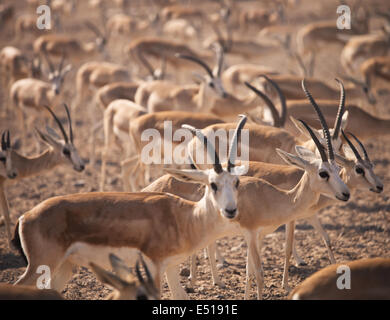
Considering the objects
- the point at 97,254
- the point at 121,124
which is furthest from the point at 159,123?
the point at 97,254

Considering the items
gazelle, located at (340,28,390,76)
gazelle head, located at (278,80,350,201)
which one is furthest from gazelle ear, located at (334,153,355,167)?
gazelle, located at (340,28,390,76)

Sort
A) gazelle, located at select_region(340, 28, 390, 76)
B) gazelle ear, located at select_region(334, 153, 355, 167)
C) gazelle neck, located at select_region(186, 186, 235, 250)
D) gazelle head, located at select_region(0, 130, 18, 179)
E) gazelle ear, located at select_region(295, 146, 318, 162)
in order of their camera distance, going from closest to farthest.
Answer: gazelle neck, located at select_region(186, 186, 235, 250)
gazelle ear, located at select_region(295, 146, 318, 162)
gazelle ear, located at select_region(334, 153, 355, 167)
gazelle head, located at select_region(0, 130, 18, 179)
gazelle, located at select_region(340, 28, 390, 76)

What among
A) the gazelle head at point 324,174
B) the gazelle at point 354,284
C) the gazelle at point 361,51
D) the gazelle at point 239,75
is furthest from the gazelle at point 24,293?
the gazelle at point 361,51

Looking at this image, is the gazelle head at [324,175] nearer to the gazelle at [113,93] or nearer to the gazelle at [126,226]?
the gazelle at [126,226]

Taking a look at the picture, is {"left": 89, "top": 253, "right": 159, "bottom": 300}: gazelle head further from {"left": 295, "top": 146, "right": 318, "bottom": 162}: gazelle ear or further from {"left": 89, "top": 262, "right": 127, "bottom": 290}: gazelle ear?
{"left": 295, "top": 146, "right": 318, "bottom": 162}: gazelle ear

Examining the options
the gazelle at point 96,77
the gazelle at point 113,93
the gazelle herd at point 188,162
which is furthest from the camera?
the gazelle at point 96,77

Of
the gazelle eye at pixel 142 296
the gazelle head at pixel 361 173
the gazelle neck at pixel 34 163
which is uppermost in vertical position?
the gazelle neck at pixel 34 163

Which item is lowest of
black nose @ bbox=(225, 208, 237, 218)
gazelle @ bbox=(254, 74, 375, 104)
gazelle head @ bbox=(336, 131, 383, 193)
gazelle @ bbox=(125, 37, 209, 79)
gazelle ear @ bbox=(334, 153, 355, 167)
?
black nose @ bbox=(225, 208, 237, 218)

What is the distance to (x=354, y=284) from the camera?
3.65 metres

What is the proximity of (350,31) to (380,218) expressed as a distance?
1055 centimetres

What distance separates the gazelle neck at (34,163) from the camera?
6.99m

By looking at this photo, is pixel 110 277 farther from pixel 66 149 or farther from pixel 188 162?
pixel 66 149

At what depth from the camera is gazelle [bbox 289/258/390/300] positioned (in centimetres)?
361
